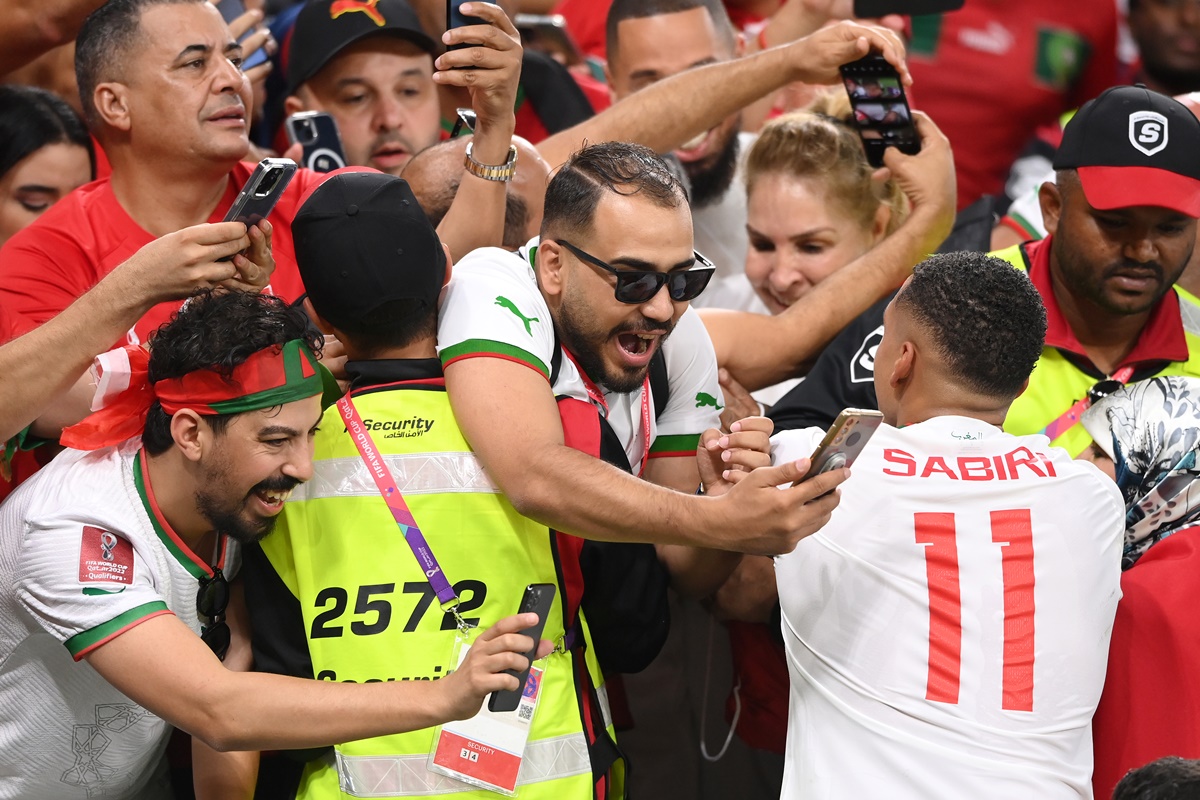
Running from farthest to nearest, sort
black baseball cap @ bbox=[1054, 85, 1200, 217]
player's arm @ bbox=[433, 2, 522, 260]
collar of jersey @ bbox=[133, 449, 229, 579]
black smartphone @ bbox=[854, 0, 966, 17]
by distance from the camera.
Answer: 1. black smartphone @ bbox=[854, 0, 966, 17]
2. black baseball cap @ bbox=[1054, 85, 1200, 217]
3. player's arm @ bbox=[433, 2, 522, 260]
4. collar of jersey @ bbox=[133, 449, 229, 579]

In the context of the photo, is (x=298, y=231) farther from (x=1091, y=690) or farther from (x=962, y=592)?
(x=1091, y=690)

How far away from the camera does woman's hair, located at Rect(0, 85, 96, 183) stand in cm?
419

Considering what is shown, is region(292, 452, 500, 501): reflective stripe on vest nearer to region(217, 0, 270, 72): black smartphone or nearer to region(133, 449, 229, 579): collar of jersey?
region(133, 449, 229, 579): collar of jersey

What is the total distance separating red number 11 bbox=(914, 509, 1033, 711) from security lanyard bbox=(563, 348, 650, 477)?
2.63 feet

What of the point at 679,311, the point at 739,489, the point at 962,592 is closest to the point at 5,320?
the point at 679,311

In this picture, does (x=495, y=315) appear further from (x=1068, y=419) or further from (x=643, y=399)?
(x=1068, y=419)

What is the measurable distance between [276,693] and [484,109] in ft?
5.45

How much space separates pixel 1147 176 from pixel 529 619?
2.16 m

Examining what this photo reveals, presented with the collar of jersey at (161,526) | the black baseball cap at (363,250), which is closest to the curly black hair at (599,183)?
the black baseball cap at (363,250)

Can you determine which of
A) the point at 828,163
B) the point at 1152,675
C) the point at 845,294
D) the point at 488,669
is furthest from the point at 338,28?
the point at 1152,675

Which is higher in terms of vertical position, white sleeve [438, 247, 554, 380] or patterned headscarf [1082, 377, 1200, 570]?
white sleeve [438, 247, 554, 380]

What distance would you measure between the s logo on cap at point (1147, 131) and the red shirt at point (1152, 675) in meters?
1.13

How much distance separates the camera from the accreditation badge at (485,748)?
9.32ft

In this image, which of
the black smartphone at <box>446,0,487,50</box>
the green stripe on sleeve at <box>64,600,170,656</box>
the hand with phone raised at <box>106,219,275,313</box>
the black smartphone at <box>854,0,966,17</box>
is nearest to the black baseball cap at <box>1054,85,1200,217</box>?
the black smartphone at <box>854,0,966,17</box>
